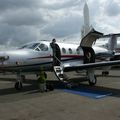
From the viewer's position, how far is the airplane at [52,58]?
15.4 meters

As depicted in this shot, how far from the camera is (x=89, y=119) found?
880 centimetres

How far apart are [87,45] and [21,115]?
37.0 feet

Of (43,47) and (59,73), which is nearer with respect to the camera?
(59,73)

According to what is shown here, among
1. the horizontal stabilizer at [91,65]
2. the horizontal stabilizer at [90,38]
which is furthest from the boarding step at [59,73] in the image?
the horizontal stabilizer at [90,38]

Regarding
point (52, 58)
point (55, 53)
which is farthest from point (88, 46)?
point (52, 58)

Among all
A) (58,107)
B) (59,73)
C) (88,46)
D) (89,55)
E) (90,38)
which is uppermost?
(90,38)

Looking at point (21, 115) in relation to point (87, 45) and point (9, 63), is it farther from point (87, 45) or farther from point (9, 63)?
point (87, 45)

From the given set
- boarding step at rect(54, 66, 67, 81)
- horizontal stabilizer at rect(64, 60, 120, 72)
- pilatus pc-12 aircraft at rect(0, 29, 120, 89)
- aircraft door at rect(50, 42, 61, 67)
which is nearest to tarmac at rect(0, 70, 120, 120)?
pilatus pc-12 aircraft at rect(0, 29, 120, 89)

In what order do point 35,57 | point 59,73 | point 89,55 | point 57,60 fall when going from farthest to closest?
point 89,55 → point 57,60 → point 59,73 → point 35,57

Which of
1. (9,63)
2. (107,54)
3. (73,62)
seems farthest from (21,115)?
(107,54)

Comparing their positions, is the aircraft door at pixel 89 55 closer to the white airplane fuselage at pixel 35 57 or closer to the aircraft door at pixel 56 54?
the white airplane fuselage at pixel 35 57

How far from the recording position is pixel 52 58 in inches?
688

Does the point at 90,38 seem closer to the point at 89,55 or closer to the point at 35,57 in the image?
the point at 89,55

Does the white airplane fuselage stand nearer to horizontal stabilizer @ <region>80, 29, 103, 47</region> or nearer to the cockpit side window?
the cockpit side window
